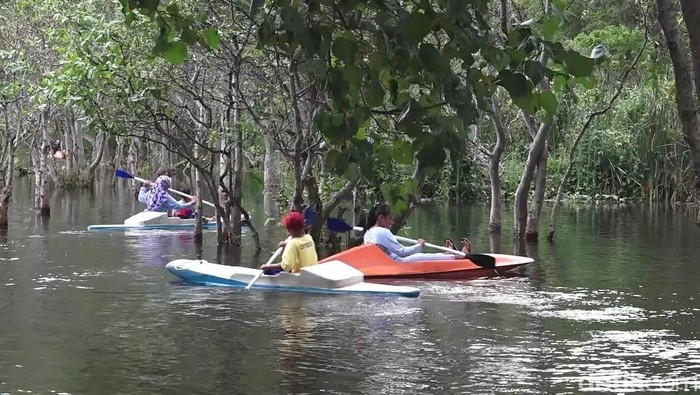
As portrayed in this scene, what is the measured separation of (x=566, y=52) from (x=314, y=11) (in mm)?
699

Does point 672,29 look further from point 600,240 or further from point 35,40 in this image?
point 35,40

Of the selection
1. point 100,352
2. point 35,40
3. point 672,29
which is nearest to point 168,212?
point 35,40

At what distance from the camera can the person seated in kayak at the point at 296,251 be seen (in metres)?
13.5

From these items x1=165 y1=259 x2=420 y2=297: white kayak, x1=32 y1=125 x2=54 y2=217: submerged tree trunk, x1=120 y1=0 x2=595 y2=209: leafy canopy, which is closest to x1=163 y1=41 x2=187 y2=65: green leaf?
x1=120 y1=0 x2=595 y2=209: leafy canopy

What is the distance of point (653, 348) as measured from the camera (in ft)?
33.2

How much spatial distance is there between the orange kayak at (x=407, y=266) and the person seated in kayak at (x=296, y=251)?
72cm

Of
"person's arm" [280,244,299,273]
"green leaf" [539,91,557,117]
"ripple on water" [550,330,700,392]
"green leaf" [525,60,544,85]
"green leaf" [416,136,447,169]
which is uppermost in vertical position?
"green leaf" [525,60,544,85]

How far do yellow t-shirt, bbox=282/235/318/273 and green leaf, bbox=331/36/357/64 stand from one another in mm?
10574

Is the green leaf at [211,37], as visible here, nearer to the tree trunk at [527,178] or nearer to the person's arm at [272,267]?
the person's arm at [272,267]

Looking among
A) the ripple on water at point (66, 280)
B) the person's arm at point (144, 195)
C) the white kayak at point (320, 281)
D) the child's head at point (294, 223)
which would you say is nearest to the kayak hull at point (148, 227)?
the person's arm at point (144, 195)

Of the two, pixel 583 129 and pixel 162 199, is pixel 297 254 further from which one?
pixel 162 199

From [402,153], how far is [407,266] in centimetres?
1180

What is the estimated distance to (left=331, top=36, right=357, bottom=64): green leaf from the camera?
2.98 meters

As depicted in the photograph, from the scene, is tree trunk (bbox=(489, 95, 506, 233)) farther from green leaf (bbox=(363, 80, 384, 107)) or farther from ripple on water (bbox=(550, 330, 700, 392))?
green leaf (bbox=(363, 80, 384, 107))
